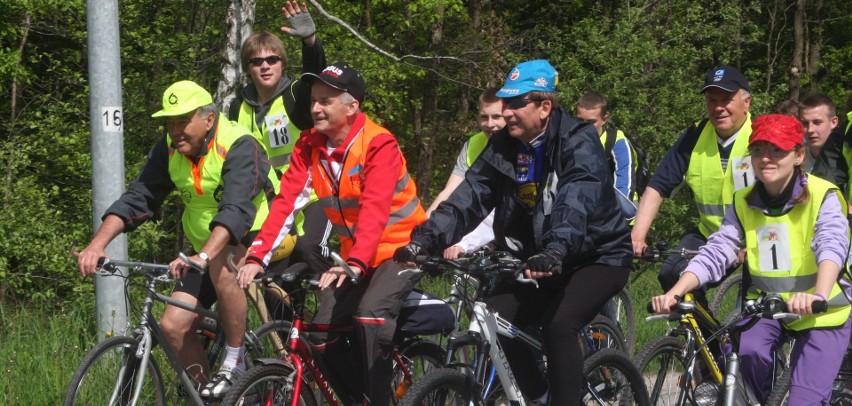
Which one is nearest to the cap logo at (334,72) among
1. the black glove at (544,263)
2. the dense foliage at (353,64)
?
the black glove at (544,263)

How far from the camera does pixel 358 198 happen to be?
5512 millimetres

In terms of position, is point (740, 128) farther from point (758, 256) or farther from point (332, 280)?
point (332, 280)

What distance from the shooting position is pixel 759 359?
5113mm

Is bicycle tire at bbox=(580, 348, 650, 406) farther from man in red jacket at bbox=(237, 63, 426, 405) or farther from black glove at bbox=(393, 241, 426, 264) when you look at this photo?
black glove at bbox=(393, 241, 426, 264)

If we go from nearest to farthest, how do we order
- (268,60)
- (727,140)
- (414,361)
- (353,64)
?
(414,361)
(727,140)
(268,60)
(353,64)

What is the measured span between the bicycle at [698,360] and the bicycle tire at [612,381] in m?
0.07

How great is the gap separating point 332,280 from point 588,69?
1137cm

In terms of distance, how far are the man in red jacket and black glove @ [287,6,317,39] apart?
139 cm

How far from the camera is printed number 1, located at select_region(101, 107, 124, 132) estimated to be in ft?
22.7

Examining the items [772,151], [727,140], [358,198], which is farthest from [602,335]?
[772,151]

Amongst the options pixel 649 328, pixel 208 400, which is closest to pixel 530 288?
pixel 208 400

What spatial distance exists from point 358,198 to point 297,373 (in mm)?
871

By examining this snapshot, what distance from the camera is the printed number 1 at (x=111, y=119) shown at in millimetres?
6914

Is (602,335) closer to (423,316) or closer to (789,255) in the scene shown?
(423,316)
